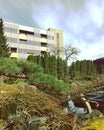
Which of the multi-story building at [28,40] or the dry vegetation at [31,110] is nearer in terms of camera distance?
the dry vegetation at [31,110]

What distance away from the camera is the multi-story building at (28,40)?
5462 cm

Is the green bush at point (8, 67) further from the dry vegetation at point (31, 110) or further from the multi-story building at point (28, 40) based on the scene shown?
the multi-story building at point (28, 40)

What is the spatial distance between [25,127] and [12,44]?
48654 millimetres

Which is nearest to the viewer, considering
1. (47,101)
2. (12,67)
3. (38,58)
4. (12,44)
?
(47,101)

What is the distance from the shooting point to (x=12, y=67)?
425 inches

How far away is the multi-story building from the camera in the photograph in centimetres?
5462

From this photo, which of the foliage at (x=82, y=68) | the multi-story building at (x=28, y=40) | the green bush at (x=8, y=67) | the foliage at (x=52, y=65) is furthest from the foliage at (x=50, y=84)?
the multi-story building at (x=28, y=40)

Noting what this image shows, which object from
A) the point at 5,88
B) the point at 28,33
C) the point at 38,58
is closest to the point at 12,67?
the point at 5,88

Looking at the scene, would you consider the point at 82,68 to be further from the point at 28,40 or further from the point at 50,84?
the point at 50,84

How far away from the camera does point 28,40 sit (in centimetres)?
5794

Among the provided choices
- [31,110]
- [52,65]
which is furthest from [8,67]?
[52,65]

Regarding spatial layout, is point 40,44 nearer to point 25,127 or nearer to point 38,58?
point 38,58

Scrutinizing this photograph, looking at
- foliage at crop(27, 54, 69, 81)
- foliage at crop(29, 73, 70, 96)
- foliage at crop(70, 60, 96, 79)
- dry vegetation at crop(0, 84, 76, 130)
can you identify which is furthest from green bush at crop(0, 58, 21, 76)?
foliage at crop(70, 60, 96, 79)

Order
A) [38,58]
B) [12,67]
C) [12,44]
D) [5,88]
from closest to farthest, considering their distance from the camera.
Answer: [5,88] < [12,67] < [38,58] < [12,44]
